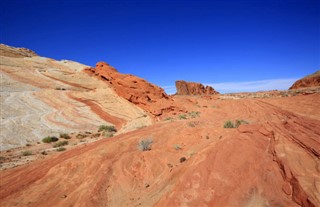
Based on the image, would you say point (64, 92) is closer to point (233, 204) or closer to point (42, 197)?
point (42, 197)

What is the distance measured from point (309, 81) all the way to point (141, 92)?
132 ft

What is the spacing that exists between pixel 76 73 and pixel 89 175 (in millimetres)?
28431

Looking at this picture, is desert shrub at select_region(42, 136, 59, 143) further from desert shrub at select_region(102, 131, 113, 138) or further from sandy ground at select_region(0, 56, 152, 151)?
desert shrub at select_region(102, 131, 113, 138)

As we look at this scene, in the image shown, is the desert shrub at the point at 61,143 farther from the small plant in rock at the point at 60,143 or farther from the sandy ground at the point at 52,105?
the sandy ground at the point at 52,105

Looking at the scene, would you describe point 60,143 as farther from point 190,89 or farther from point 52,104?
point 190,89

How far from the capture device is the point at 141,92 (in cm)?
2881

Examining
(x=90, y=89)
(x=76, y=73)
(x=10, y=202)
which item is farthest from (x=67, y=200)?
(x=76, y=73)

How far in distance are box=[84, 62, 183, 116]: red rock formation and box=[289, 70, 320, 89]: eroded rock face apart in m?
34.7

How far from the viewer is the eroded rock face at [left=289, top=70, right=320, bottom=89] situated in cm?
4743

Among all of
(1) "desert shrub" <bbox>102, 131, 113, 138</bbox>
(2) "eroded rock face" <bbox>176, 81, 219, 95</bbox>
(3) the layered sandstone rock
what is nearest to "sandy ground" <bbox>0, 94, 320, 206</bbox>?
(1) "desert shrub" <bbox>102, 131, 113, 138</bbox>

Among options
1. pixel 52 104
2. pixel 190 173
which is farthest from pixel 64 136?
pixel 190 173

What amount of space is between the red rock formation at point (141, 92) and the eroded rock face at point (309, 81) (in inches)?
1364

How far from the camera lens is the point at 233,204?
509 cm

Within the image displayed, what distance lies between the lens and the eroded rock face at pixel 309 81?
47434 mm
